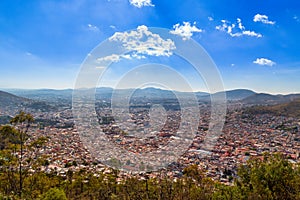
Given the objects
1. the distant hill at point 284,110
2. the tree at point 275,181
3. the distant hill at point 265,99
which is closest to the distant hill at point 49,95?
the distant hill at point 284,110

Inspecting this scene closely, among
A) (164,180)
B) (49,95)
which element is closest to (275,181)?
(164,180)

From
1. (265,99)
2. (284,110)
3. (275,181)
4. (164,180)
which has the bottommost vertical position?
(284,110)

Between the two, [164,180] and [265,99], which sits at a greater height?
[265,99]

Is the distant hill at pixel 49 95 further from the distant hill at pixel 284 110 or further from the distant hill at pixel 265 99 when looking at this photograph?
the distant hill at pixel 265 99

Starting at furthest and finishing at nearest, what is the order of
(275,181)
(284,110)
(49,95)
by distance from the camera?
(49,95) < (284,110) < (275,181)

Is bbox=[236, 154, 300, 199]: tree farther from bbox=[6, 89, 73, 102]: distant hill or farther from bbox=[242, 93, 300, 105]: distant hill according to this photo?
bbox=[242, 93, 300, 105]: distant hill

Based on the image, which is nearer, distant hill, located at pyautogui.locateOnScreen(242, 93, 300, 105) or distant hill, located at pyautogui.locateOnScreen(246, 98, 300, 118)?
distant hill, located at pyautogui.locateOnScreen(246, 98, 300, 118)


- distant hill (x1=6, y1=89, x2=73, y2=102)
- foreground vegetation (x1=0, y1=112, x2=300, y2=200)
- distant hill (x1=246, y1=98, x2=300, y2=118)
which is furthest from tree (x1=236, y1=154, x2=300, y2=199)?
distant hill (x1=246, y1=98, x2=300, y2=118)

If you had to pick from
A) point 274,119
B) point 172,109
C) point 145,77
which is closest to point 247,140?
point 172,109

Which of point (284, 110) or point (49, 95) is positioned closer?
point (284, 110)

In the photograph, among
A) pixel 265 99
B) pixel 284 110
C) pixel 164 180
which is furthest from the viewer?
pixel 265 99

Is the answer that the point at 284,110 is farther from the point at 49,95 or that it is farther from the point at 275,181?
the point at 49,95
